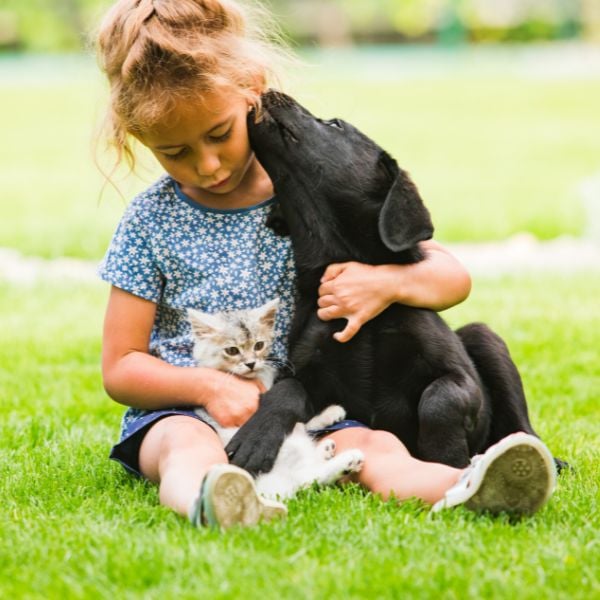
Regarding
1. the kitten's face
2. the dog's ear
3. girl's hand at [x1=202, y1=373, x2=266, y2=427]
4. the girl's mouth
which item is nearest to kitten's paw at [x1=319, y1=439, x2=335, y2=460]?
girl's hand at [x1=202, y1=373, x2=266, y2=427]

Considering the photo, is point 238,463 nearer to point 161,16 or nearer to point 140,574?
point 140,574

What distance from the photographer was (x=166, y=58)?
133 inches

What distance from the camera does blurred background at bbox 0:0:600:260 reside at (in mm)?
9602

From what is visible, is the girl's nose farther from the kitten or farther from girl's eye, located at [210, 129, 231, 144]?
the kitten

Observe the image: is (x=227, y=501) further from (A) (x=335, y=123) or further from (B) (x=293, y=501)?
(A) (x=335, y=123)

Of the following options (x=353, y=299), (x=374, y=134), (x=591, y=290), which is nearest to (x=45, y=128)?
(x=374, y=134)

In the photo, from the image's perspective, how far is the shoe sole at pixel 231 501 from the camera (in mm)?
2738

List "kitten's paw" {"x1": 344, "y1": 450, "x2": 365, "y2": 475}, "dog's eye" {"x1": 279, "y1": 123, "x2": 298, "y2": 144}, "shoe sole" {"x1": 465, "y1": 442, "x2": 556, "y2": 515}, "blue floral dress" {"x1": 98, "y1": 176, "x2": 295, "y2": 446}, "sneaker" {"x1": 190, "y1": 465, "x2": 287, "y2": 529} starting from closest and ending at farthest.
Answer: "sneaker" {"x1": 190, "y1": 465, "x2": 287, "y2": 529}, "shoe sole" {"x1": 465, "y1": 442, "x2": 556, "y2": 515}, "kitten's paw" {"x1": 344, "y1": 450, "x2": 365, "y2": 475}, "dog's eye" {"x1": 279, "y1": 123, "x2": 298, "y2": 144}, "blue floral dress" {"x1": 98, "y1": 176, "x2": 295, "y2": 446}

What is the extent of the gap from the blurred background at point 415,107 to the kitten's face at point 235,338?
0.55 m

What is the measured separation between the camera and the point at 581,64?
2962cm

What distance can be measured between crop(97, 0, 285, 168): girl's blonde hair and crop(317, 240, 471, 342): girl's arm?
66 centimetres

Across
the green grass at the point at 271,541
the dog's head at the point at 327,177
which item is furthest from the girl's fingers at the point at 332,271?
the green grass at the point at 271,541

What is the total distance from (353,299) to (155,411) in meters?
0.74

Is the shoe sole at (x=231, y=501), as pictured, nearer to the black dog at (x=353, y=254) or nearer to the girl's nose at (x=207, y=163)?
the black dog at (x=353, y=254)
